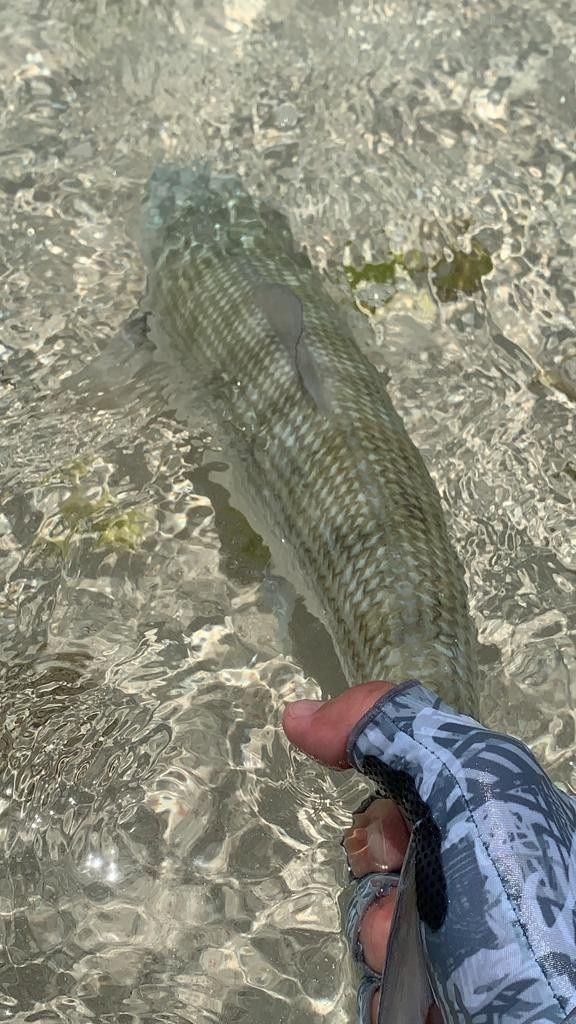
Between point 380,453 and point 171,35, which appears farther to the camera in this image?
point 171,35

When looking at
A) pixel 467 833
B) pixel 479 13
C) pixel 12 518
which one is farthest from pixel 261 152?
pixel 467 833

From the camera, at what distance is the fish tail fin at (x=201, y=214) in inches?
222

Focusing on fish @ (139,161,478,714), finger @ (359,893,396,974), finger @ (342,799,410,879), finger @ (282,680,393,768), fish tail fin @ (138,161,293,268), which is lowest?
finger @ (359,893,396,974)

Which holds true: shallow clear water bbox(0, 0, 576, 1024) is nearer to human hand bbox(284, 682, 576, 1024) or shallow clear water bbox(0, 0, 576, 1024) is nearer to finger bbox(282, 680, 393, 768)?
finger bbox(282, 680, 393, 768)

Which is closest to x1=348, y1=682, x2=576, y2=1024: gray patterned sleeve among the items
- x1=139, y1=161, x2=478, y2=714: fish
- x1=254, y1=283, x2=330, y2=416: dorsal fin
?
x1=139, y1=161, x2=478, y2=714: fish

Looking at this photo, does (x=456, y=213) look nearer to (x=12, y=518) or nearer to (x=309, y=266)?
(x=309, y=266)

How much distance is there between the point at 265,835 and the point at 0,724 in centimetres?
144

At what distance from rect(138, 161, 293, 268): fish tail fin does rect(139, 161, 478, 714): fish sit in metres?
0.01

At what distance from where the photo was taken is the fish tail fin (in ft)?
18.5

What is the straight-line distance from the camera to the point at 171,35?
7.26 metres

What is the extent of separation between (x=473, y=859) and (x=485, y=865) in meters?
0.04

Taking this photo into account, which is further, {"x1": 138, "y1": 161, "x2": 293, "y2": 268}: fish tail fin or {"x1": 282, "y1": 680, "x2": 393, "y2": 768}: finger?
{"x1": 138, "y1": 161, "x2": 293, "y2": 268}: fish tail fin

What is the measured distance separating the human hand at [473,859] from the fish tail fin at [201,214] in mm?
3701

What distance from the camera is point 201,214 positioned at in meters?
5.77
